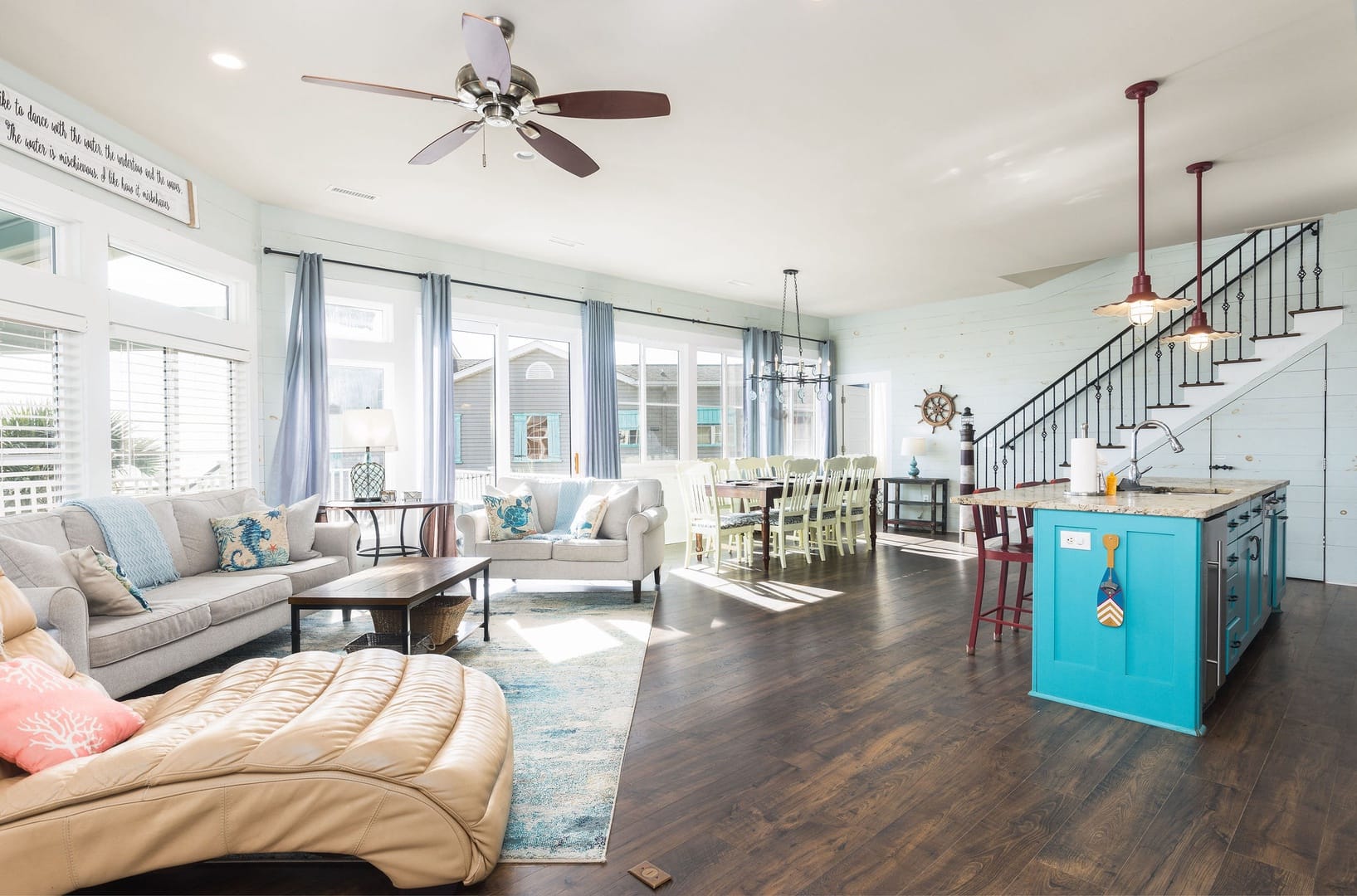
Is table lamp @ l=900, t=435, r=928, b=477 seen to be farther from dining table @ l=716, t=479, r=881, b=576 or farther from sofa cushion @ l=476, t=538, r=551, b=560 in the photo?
sofa cushion @ l=476, t=538, r=551, b=560

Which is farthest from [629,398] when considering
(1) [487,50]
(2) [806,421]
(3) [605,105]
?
(1) [487,50]

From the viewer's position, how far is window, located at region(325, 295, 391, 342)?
5.76 meters

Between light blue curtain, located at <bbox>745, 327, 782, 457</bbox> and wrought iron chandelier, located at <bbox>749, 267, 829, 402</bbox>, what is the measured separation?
35mm

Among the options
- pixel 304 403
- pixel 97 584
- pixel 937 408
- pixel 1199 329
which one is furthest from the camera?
pixel 937 408

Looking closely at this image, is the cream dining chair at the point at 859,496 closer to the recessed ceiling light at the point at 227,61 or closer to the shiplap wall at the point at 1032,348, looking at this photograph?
the shiplap wall at the point at 1032,348

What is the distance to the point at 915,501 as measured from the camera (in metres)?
9.34

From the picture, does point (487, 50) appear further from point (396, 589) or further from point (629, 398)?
point (629, 398)

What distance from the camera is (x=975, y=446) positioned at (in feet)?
28.8

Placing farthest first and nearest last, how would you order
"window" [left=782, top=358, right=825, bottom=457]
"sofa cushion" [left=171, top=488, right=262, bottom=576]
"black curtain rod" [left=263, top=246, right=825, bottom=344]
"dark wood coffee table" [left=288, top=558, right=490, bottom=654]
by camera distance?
1. "window" [left=782, top=358, right=825, bottom=457]
2. "black curtain rod" [left=263, top=246, right=825, bottom=344]
3. "sofa cushion" [left=171, top=488, right=262, bottom=576]
4. "dark wood coffee table" [left=288, top=558, right=490, bottom=654]

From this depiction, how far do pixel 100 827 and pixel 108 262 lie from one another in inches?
144

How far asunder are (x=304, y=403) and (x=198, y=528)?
4.74 ft

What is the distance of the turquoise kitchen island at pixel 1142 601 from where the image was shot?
2844 millimetres

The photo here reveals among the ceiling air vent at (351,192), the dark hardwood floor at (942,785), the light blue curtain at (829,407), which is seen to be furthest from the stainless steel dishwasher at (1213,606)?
the light blue curtain at (829,407)

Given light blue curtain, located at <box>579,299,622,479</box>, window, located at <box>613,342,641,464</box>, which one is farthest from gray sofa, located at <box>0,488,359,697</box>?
window, located at <box>613,342,641,464</box>
